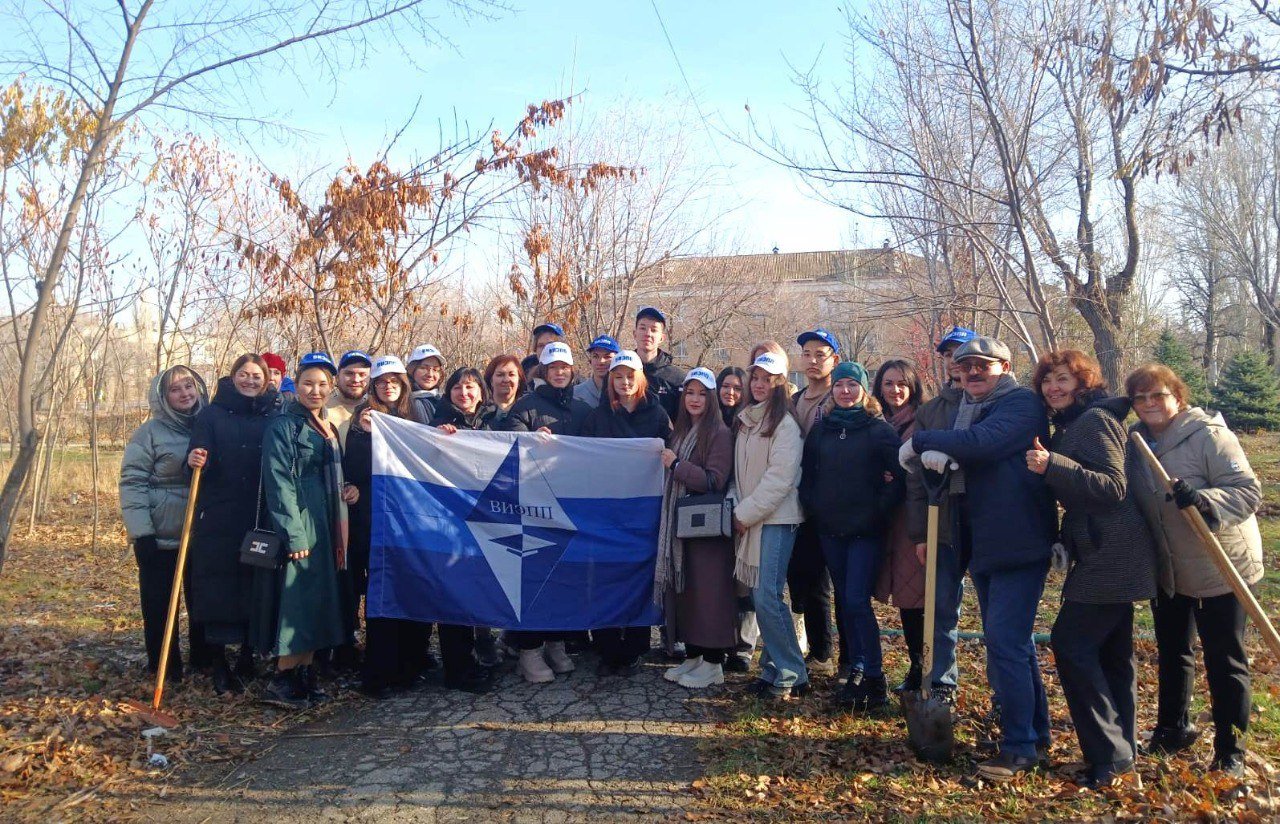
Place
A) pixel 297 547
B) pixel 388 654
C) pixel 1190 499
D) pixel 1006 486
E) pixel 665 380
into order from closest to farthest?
1. pixel 1190 499
2. pixel 1006 486
3. pixel 297 547
4. pixel 388 654
5. pixel 665 380

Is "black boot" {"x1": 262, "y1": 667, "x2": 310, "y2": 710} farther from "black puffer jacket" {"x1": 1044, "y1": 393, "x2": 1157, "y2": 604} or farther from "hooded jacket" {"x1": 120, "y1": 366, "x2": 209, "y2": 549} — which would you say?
"black puffer jacket" {"x1": 1044, "y1": 393, "x2": 1157, "y2": 604}

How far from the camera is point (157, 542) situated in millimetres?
5566

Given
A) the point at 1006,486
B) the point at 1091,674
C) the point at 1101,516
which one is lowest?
the point at 1091,674

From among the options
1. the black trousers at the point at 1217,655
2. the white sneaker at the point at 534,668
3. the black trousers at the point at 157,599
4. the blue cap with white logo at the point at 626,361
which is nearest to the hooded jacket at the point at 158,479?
the black trousers at the point at 157,599

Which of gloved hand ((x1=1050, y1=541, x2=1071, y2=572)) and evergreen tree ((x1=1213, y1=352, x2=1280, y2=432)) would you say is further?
evergreen tree ((x1=1213, y1=352, x2=1280, y2=432))

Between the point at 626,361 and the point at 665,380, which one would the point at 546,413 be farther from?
the point at 665,380

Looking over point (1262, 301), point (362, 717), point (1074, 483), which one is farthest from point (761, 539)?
point (1262, 301)

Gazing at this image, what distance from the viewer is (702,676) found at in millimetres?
5715

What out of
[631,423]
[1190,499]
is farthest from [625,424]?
[1190,499]

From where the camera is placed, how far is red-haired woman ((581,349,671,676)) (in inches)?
235

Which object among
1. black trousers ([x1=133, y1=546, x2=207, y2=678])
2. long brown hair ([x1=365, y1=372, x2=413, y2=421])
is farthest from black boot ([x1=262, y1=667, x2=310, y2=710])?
long brown hair ([x1=365, y1=372, x2=413, y2=421])

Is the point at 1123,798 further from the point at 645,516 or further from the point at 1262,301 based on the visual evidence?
the point at 1262,301

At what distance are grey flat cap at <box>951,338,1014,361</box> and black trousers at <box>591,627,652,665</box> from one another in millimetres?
2903

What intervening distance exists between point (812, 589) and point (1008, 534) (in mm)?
1843
